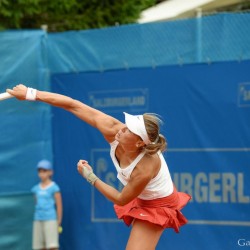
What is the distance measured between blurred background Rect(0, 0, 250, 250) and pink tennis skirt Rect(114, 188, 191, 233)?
144 centimetres

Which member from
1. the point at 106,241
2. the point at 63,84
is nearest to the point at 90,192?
the point at 106,241

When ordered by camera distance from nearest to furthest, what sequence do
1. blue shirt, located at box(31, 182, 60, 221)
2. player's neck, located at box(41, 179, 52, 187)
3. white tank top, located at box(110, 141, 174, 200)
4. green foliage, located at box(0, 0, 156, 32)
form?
white tank top, located at box(110, 141, 174, 200) < blue shirt, located at box(31, 182, 60, 221) < player's neck, located at box(41, 179, 52, 187) < green foliage, located at box(0, 0, 156, 32)

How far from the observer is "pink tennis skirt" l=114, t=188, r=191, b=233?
5566mm

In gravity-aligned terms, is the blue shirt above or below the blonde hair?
below

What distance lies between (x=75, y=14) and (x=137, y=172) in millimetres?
5106

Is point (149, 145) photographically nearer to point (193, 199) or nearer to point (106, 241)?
point (193, 199)

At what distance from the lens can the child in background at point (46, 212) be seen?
8.14m

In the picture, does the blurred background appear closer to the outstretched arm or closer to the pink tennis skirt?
the pink tennis skirt

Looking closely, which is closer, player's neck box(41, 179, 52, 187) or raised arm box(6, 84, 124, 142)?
raised arm box(6, 84, 124, 142)

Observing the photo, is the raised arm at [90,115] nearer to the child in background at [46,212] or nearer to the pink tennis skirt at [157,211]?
the pink tennis skirt at [157,211]

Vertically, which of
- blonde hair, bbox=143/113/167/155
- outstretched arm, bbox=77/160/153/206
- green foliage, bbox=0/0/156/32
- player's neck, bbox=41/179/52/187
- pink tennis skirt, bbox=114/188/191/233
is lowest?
pink tennis skirt, bbox=114/188/191/233

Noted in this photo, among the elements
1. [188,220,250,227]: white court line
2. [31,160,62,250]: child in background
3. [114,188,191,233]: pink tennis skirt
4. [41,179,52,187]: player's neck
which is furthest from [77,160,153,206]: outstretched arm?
[41,179,52,187]: player's neck

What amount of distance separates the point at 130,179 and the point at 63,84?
3155mm

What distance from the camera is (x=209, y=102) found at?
285 inches
